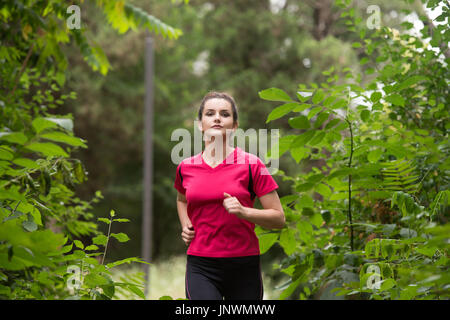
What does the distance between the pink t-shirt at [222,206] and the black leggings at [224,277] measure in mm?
44

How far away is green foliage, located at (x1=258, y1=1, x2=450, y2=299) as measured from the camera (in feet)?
6.41

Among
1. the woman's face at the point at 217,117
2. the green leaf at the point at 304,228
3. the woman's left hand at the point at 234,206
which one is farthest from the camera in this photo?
the green leaf at the point at 304,228

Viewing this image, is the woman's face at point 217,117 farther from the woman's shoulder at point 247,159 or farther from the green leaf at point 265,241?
the green leaf at point 265,241

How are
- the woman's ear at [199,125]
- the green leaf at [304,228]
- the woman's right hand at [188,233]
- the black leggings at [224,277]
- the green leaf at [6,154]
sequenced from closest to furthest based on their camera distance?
the green leaf at [6,154]
the black leggings at [224,277]
the woman's right hand at [188,233]
the woman's ear at [199,125]
the green leaf at [304,228]

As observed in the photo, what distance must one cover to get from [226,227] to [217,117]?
0.66 m

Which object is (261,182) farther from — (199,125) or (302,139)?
(302,139)

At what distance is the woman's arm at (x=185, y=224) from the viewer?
2791mm

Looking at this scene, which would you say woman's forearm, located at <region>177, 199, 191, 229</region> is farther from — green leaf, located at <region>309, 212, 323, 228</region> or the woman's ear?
green leaf, located at <region>309, 212, 323, 228</region>

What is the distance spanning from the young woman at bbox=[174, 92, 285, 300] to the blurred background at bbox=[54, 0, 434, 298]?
13480mm

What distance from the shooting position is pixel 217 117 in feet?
9.53

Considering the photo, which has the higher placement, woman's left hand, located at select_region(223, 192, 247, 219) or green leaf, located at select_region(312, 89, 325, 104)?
green leaf, located at select_region(312, 89, 325, 104)

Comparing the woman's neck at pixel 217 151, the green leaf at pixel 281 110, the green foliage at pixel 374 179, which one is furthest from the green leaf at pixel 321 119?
the woman's neck at pixel 217 151

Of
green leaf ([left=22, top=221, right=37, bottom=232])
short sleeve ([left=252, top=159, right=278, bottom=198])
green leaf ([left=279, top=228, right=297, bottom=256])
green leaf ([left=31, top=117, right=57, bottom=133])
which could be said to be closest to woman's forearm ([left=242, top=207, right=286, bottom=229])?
short sleeve ([left=252, top=159, right=278, bottom=198])
